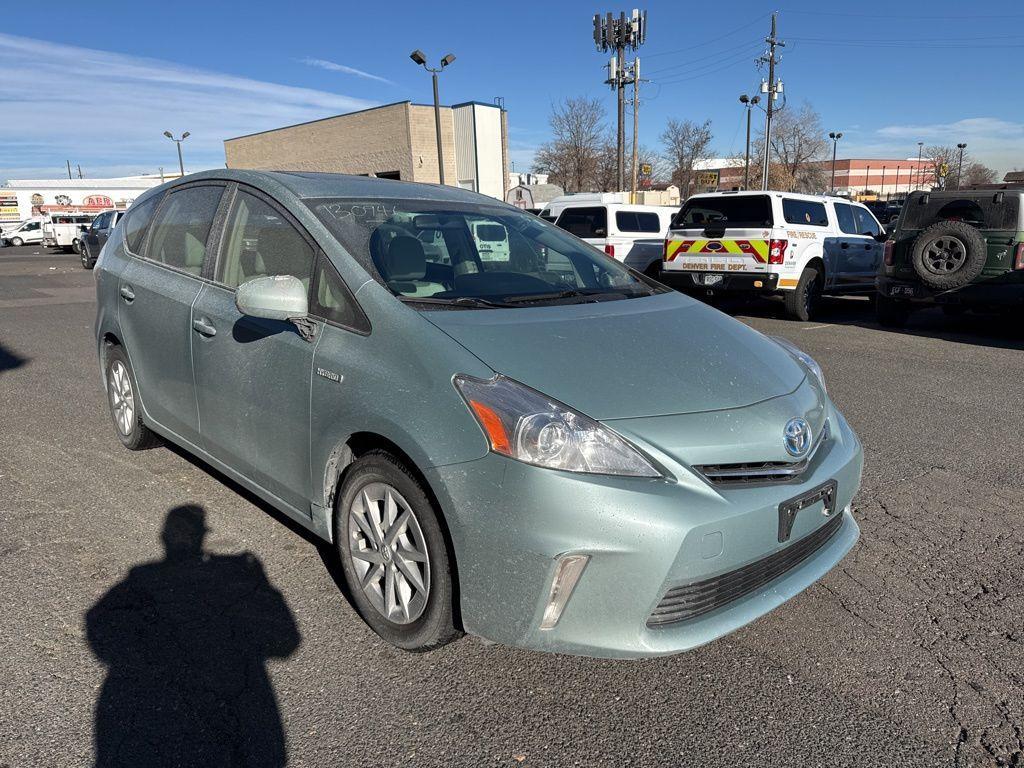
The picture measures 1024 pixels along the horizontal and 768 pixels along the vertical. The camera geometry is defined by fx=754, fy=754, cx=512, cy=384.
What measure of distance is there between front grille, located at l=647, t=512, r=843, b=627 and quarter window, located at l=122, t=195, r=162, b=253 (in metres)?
3.68

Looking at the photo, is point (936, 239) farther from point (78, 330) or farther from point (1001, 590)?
point (78, 330)

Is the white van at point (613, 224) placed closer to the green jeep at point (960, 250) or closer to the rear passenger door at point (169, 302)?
the green jeep at point (960, 250)

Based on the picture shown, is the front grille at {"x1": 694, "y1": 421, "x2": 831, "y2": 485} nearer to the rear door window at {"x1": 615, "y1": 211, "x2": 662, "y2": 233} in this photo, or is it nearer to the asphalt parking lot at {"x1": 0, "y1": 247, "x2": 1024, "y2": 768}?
the asphalt parking lot at {"x1": 0, "y1": 247, "x2": 1024, "y2": 768}

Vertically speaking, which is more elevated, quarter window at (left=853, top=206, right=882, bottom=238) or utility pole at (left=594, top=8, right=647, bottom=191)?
utility pole at (left=594, top=8, right=647, bottom=191)

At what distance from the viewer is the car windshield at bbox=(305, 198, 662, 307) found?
2.98m

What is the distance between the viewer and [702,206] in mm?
11805

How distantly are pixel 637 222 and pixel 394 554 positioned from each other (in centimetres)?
1284

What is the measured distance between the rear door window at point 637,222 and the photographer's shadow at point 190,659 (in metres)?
11.8

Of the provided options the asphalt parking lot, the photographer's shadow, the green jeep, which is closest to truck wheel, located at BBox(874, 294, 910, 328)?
the green jeep

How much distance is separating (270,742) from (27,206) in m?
83.2

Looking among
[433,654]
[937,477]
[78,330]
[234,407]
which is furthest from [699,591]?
[78,330]

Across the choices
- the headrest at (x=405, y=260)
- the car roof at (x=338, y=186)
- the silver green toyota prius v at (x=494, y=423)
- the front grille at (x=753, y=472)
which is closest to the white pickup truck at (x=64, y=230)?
the car roof at (x=338, y=186)

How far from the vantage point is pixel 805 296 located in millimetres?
11398

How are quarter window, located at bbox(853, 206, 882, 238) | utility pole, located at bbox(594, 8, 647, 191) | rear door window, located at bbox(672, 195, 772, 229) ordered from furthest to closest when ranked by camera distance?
1. utility pole, located at bbox(594, 8, 647, 191)
2. quarter window, located at bbox(853, 206, 882, 238)
3. rear door window, located at bbox(672, 195, 772, 229)
